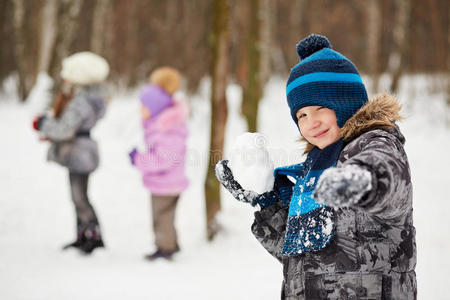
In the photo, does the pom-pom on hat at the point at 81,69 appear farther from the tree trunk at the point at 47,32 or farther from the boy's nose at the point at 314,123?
the tree trunk at the point at 47,32

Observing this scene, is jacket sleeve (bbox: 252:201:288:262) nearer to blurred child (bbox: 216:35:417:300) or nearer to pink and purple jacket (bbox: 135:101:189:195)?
blurred child (bbox: 216:35:417:300)

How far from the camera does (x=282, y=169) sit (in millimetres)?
1587

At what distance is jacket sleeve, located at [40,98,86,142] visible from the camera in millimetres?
3488

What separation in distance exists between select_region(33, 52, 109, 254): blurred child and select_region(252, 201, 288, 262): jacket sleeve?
249 centimetres

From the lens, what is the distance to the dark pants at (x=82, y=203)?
366cm

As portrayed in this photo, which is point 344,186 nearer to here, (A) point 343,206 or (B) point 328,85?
(A) point 343,206

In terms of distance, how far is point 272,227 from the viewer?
1561 millimetres

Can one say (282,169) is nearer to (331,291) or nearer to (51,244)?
(331,291)

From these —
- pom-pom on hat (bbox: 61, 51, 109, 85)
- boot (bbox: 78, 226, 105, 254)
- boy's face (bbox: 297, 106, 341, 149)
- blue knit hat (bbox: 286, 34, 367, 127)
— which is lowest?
boot (bbox: 78, 226, 105, 254)

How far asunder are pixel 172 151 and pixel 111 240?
1.34 meters

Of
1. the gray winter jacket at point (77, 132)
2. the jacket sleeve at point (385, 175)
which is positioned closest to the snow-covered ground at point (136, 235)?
the jacket sleeve at point (385, 175)

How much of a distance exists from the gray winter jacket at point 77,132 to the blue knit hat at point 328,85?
8.66 feet

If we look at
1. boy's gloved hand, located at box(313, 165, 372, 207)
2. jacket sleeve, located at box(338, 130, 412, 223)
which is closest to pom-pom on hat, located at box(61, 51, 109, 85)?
jacket sleeve, located at box(338, 130, 412, 223)

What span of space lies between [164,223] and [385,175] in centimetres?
292
